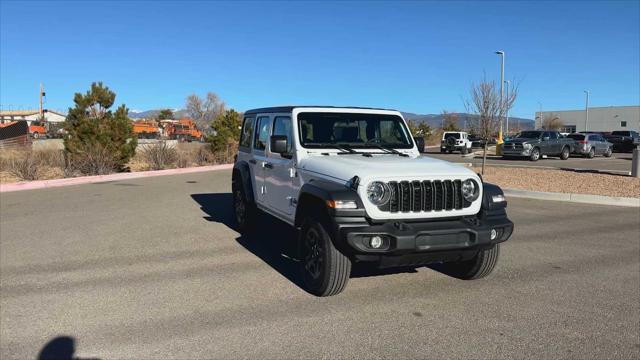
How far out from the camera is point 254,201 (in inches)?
274

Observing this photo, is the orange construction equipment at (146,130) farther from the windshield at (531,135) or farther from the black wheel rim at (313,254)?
the black wheel rim at (313,254)

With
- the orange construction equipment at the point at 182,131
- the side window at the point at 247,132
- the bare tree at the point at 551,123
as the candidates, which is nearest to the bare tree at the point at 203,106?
the orange construction equipment at the point at 182,131

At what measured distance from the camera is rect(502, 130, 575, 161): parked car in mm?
26094

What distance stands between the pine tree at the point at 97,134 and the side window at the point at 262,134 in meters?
12.3

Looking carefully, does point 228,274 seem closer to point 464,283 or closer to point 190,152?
point 464,283

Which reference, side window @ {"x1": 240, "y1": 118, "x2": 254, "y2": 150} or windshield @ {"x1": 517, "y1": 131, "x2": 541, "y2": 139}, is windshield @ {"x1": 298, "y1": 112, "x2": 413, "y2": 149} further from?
windshield @ {"x1": 517, "y1": 131, "x2": 541, "y2": 139}

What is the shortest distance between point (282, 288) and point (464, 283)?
1.96m

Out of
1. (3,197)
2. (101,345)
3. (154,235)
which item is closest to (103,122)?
→ (3,197)

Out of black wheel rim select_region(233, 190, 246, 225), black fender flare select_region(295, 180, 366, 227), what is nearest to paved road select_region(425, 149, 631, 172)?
black wheel rim select_region(233, 190, 246, 225)

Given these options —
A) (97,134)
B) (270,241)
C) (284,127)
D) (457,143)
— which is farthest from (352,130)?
(457,143)

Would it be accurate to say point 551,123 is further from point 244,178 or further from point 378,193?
point 378,193

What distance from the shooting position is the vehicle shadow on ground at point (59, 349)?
3.50m

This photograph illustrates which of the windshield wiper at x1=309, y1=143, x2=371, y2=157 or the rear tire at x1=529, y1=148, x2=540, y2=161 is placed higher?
the windshield wiper at x1=309, y1=143, x2=371, y2=157

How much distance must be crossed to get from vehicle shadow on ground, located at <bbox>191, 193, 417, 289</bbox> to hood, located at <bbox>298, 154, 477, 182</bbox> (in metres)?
1.01
